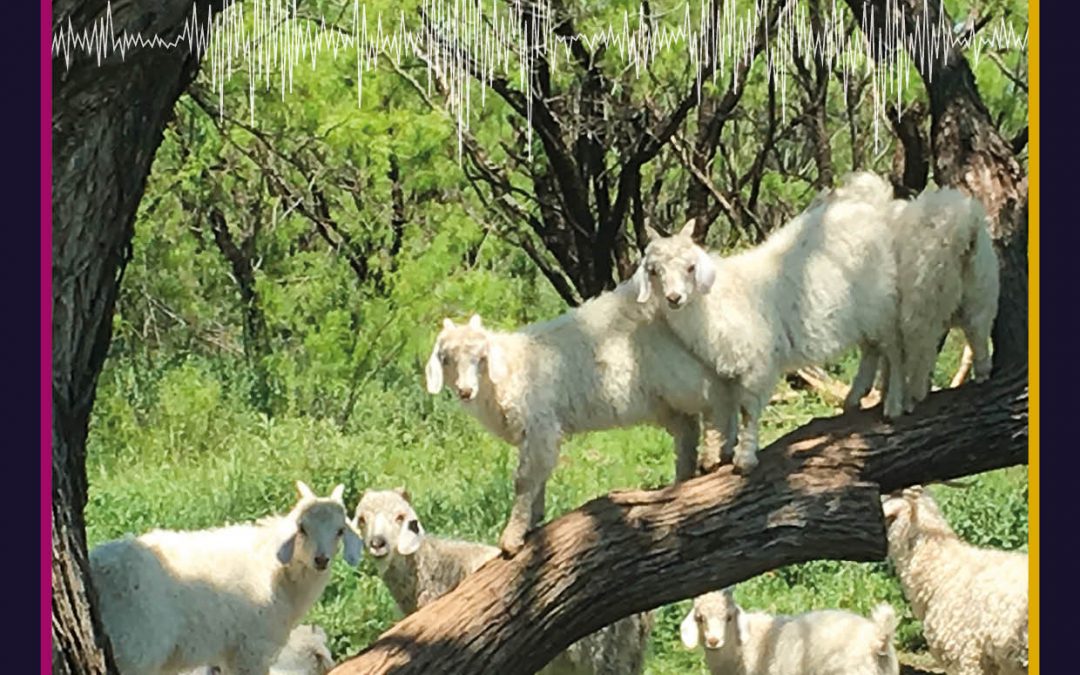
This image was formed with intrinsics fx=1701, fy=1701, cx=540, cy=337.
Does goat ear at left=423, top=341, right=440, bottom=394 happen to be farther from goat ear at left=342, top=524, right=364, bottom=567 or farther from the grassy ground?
the grassy ground

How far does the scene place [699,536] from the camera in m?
5.27

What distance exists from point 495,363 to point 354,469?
1.44 meters

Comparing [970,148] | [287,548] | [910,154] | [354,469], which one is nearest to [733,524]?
[287,548]

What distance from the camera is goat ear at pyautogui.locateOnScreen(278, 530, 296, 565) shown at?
5.36 metres

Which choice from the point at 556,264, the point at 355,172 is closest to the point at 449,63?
the point at 355,172

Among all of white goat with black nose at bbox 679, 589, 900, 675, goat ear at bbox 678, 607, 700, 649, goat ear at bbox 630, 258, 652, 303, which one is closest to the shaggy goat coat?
white goat with black nose at bbox 679, 589, 900, 675

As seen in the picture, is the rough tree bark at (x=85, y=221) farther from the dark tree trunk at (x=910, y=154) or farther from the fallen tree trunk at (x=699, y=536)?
the dark tree trunk at (x=910, y=154)

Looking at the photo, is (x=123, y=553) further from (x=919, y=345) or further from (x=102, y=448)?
(x=919, y=345)

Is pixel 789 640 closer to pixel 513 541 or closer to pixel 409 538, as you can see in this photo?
pixel 513 541

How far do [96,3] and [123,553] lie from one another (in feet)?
5.38

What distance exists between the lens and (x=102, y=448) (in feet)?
20.0

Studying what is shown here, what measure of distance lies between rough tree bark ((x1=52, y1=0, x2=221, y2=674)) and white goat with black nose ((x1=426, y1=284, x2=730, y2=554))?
3.43ft

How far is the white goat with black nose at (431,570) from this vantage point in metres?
5.62

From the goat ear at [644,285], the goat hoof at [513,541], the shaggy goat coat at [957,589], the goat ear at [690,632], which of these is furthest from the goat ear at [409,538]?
the shaggy goat coat at [957,589]
